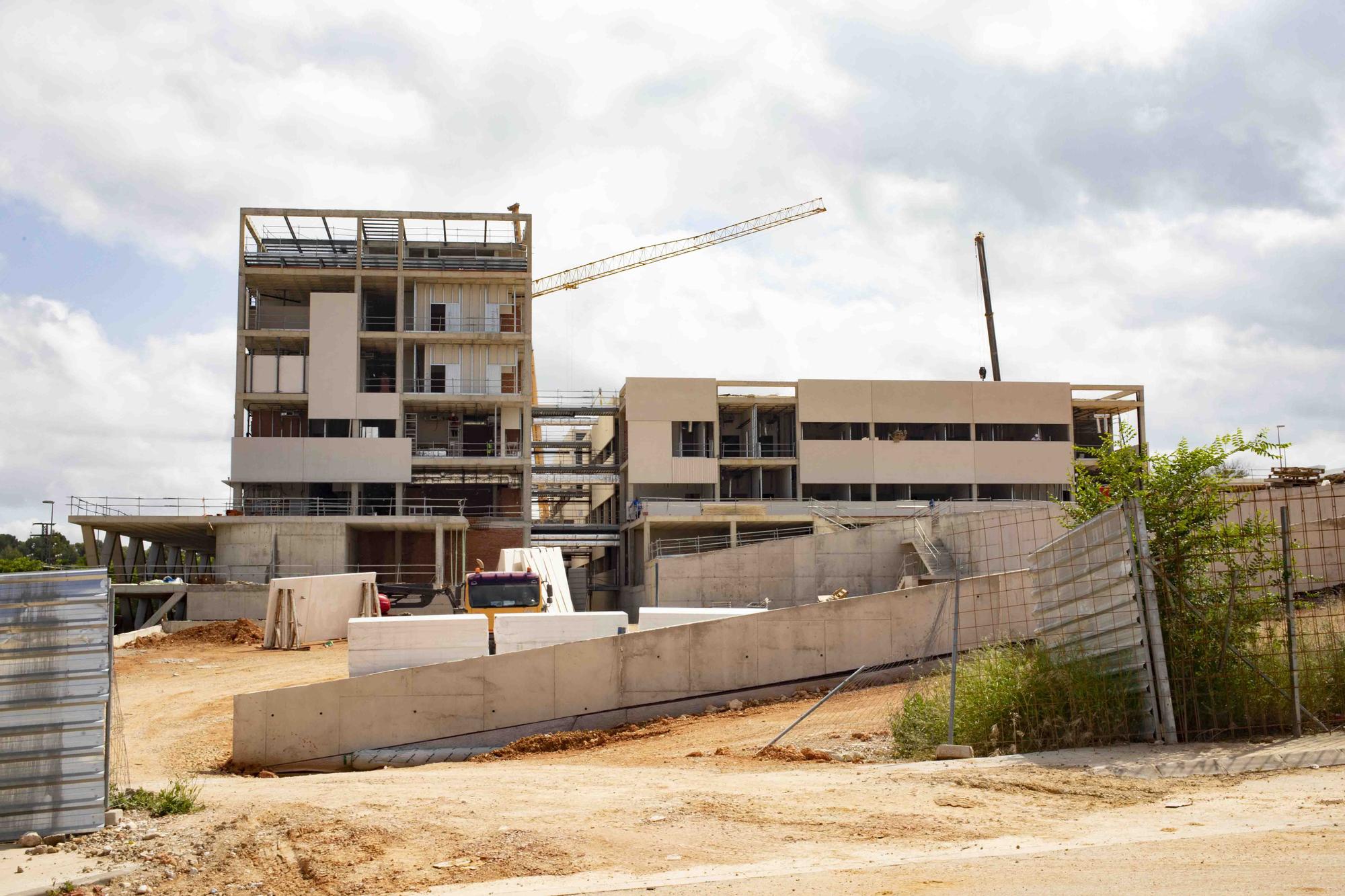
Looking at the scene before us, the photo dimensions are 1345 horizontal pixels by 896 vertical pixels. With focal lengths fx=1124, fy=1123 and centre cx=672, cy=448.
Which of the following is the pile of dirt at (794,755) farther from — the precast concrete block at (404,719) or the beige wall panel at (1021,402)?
the beige wall panel at (1021,402)

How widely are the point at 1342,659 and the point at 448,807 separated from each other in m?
9.63

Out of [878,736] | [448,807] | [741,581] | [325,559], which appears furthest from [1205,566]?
A: [325,559]

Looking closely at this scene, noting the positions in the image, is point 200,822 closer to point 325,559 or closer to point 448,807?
point 448,807

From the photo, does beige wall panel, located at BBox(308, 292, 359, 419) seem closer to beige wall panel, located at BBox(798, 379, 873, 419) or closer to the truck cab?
beige wall panel, located at BBox(798, 379, 873, 419)

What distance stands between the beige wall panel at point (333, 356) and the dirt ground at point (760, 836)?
47963mm

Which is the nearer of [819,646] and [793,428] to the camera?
[819,646]

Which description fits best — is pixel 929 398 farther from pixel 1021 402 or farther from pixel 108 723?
pixel 108 723

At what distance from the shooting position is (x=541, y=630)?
21453mm

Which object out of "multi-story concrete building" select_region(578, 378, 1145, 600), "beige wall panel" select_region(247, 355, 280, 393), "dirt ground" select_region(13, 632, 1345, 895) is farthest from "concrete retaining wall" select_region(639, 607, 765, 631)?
"beige wall panel" select_region(247, 355, 280, 393)

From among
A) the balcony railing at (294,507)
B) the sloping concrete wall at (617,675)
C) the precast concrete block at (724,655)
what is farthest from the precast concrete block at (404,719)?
the balcony railing at (294,507)

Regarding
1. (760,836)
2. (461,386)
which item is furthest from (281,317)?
A: (760,836)

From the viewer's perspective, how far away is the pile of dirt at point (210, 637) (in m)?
36.8

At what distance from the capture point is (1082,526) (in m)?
13.2

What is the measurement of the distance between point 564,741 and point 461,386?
43993mm
